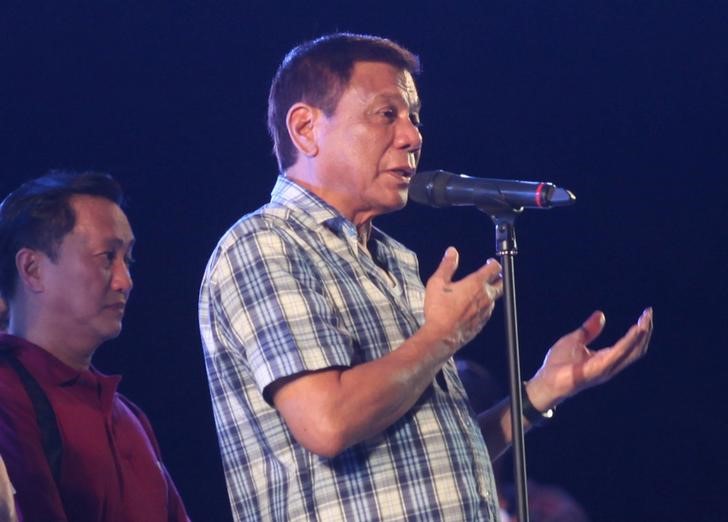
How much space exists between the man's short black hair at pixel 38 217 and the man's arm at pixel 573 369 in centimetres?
112

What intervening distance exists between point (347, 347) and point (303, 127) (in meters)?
0.61

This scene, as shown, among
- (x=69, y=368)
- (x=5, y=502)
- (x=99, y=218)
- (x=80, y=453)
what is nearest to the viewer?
(x=5, y=502)

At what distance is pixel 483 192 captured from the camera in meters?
2.07

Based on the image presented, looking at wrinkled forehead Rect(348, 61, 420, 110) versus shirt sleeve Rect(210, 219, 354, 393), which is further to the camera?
wrinkled forehead Rect(348, 61, 420, 110)

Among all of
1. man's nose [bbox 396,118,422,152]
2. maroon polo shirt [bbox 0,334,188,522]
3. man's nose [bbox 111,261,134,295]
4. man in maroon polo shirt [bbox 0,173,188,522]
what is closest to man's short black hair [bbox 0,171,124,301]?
man in maroon polo shirt [bbox 0,173,188,522]

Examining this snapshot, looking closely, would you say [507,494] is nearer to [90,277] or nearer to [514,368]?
[90,277]

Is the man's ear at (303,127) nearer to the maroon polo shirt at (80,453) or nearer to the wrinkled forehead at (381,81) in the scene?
the wrinkled forehead at (381,81)

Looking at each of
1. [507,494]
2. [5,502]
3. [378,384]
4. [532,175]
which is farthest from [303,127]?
[532,175]

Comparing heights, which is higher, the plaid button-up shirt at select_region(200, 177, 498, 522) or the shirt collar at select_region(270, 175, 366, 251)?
the shirt collar at select_region(270, 175, 366, 251)

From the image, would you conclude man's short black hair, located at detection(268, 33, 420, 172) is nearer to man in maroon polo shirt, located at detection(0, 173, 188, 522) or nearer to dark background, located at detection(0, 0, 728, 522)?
man in maroon polo shirt, located at detection(0, 173, 188, 522)

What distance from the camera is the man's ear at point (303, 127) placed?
2352mm

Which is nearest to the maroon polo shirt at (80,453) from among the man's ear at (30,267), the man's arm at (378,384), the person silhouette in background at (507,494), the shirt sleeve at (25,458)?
the shirt sleeve at (25,458)

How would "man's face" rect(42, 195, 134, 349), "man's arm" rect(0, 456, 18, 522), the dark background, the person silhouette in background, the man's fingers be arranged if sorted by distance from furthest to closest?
the dark background
the person silhouette in background
"man's face" rect(42, 195, 134, 349)
the man's fingers
"man's arm" rect(0, 456, 18, 522)

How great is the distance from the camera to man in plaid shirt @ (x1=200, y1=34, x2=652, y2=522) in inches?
74.0
